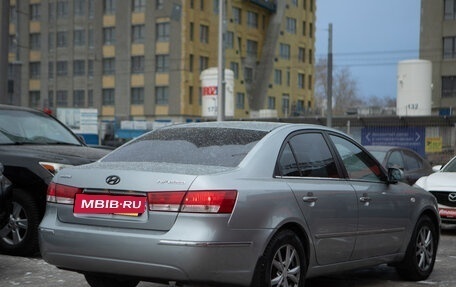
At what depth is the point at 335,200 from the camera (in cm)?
562

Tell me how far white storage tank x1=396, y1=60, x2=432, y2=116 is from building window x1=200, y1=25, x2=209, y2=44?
74.7 feet

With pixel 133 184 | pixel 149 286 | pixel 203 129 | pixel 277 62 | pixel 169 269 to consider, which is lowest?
pixel 149 286

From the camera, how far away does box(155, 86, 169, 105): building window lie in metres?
65.1

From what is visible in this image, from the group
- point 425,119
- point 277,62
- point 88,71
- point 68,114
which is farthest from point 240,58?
point 425,119

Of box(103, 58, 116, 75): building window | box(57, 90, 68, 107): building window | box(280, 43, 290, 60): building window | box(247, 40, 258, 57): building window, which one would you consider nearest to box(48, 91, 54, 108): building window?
box(57, 90, 68, 107): building window

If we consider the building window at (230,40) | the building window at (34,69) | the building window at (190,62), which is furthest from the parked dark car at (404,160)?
the building window at (34,69)

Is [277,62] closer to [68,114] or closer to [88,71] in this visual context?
[88,71]

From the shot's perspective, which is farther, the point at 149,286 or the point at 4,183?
the point at 4,183

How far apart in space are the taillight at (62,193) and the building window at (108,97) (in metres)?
64.4

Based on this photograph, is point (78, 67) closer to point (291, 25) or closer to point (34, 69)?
point (34, 69)

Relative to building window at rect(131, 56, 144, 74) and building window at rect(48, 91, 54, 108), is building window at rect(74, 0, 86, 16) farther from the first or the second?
building window at rect(48, 91, 54, 108)

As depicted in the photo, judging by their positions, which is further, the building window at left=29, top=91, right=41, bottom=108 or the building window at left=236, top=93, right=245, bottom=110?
the building window at left=29, top=91, right=41, bottom=108

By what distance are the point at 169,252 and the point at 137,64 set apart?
63.8 m

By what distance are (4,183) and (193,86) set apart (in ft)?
194
